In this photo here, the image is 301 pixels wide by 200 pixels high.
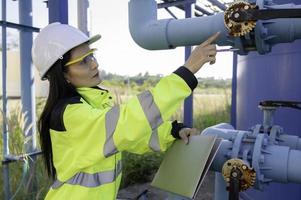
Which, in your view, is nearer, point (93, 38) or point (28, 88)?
point (93, 38)

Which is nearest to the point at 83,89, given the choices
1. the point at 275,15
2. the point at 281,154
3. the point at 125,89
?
the point at 275,15

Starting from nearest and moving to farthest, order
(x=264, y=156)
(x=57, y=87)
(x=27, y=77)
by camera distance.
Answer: (x=57, y=87) → (x=264, y=156) → (x=27, y=77)

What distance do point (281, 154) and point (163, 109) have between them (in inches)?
29.7

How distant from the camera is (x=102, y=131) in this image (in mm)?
1112

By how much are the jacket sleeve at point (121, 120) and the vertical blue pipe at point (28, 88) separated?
1731mm

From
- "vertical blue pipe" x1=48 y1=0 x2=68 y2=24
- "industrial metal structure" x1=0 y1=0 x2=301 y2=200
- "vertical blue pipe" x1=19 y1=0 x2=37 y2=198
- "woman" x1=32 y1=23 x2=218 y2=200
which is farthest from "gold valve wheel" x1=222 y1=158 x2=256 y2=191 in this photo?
"vertical blue pipe" x1=19 y1=0 x2=37 y2=198

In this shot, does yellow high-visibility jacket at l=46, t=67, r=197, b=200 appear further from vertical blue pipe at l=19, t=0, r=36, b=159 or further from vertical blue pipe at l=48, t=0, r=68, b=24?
vertical blue pipe at l=19, t=0, r=36, b=159

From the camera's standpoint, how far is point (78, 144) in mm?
1189

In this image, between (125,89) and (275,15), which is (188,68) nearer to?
(275,15)

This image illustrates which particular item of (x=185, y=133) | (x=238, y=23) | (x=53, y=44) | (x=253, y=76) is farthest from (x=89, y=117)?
(x=253, y=76)

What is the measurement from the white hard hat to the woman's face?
0.04 meters

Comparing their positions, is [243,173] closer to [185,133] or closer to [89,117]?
[185,133]

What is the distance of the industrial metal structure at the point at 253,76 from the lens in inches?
62.2

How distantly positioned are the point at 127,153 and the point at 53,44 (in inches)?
122
